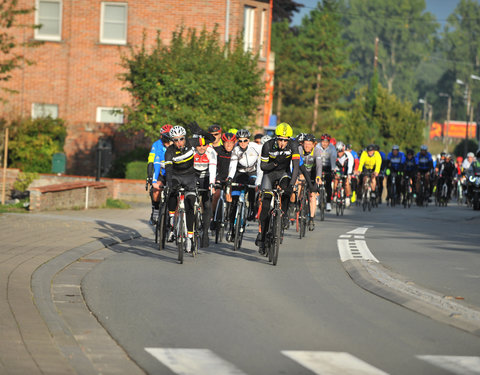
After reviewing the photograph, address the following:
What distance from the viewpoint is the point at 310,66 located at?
77.8m

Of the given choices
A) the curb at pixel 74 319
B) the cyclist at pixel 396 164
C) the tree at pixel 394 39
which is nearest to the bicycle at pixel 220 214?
the curb at pixel 74 319

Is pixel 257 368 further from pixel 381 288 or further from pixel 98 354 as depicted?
pixel 381 288

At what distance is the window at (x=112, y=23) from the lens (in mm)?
39969

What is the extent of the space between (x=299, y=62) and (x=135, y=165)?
47.6 meters

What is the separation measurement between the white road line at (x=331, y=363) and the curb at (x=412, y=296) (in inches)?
67.1

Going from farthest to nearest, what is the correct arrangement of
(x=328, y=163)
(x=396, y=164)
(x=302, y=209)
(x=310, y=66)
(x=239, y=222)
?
(x=310, y=66), (x=396, y=164), (x=328, y=163), (x=302, y=209), (x=239, y=222)

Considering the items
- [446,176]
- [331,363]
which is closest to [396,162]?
[446,176]

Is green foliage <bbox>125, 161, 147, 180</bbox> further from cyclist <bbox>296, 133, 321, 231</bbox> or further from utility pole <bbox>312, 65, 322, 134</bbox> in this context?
utility pole <bbox>312, 65, 322, 134</bbox>

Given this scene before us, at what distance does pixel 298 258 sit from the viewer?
1427 cm

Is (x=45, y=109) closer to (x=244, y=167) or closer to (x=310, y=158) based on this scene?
(x=310, y=158)

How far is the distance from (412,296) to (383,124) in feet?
204

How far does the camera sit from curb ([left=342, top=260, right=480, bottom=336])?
29.5 feet

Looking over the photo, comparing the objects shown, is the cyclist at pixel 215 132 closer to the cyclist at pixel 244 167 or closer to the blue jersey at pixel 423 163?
the cyclist at pixel 244 167

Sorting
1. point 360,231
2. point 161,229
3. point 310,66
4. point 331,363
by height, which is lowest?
point 360,231
